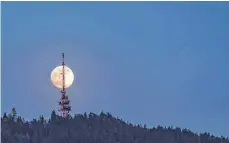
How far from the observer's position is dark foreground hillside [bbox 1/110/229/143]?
21.7 m

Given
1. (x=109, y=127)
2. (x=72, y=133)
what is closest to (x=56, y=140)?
(x=72, y=133)

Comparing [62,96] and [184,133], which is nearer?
[184,133]

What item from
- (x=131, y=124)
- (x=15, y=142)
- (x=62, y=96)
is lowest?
(x=15, y=142)

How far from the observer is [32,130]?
74.1ft

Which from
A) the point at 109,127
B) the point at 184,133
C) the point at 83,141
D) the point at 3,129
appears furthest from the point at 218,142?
the point at 3,129

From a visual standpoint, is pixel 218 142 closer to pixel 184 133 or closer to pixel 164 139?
pixel 184 133

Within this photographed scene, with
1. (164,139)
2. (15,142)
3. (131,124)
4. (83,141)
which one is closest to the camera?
(15,142)

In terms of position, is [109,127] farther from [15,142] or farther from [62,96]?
[62,96]

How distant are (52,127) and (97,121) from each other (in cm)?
382

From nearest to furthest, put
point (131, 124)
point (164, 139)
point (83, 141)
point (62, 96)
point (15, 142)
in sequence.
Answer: point (15, 142), point (83, 141), point (164, 139), point (131, 124), point (62, 96)

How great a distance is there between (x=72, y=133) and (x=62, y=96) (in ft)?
117

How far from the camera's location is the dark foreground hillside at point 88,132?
21734mm

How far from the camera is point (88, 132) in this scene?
76.0 ft

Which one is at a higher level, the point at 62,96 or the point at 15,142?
the point at 62,96
